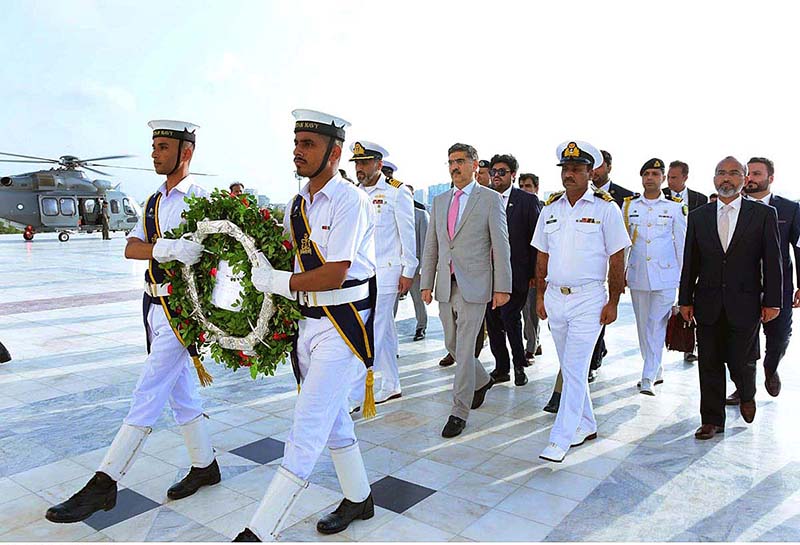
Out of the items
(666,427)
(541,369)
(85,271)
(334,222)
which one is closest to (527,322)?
(541,369)

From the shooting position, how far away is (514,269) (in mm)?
5992

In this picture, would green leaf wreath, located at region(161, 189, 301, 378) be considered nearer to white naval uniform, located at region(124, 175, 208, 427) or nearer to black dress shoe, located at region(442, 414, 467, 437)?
white naval uniform, located at region(124, 175, 208, 427)

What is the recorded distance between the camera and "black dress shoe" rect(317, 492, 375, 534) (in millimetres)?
3016

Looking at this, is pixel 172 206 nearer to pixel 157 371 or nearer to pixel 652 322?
pixel 157 371

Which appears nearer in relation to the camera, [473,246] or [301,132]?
[301,132]

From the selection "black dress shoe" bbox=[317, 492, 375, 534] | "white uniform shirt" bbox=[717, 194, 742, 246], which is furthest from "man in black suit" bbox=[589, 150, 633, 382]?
"black dress shoe" bbox=[317, 492, 375, 534]

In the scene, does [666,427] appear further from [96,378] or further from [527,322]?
[96,378]

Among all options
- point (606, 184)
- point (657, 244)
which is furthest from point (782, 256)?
point (606, 184)

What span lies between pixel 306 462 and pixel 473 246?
2324mm

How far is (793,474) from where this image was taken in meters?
3.65

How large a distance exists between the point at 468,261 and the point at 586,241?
2.85ft

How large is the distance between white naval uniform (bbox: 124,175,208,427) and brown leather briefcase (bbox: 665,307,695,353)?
3.70 metres

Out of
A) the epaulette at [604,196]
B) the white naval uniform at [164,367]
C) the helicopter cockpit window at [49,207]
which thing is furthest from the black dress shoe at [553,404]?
the helicopter cockpit window at [49,207]

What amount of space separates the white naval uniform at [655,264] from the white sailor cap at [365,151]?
240cm
